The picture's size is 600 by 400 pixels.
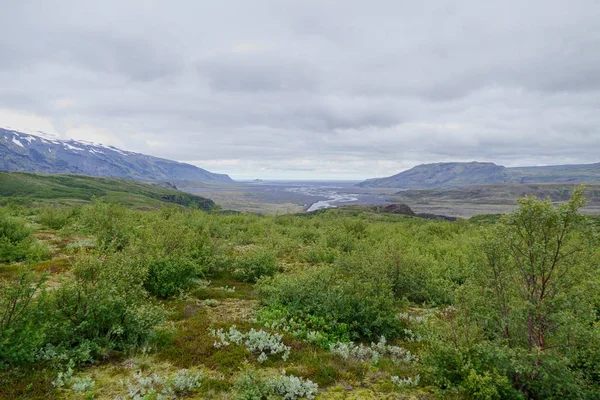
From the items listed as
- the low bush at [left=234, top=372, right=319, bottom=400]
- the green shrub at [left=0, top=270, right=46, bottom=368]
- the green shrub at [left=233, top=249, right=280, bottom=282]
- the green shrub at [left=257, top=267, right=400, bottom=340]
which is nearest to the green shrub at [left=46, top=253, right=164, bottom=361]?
the green shrub at [left=0, top=270, right=46, bottom=368]

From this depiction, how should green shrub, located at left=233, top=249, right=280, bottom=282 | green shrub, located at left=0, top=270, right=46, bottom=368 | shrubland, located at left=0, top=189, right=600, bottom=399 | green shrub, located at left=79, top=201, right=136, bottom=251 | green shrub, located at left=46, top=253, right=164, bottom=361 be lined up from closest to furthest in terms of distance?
shrubland, located at left=0, top=189, right=600, bottom=399, green shrub, located at left=0, top=270, right=46, bottom=368, green shrub, located at left=46, top=253, right=164, bottom=361, green shrub, located at left=233, top=249, right=280, bottom=282, green shrub, located at left=79, top=201, right=136, bottom=251

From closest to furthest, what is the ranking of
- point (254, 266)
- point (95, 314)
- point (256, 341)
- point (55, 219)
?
point (95, 314) < point (256, 341) < point (254, 266) < point (55, 219)

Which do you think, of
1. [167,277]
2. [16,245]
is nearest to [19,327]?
[167,277]

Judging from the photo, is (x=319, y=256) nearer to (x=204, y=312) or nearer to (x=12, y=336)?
(x=204, y=312)

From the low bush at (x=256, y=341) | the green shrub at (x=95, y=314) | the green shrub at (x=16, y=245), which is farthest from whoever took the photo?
the green shrub at (x=16, y=245)

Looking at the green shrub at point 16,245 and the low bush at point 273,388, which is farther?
the green shrub at point 16,245

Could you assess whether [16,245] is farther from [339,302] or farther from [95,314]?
[339,302]

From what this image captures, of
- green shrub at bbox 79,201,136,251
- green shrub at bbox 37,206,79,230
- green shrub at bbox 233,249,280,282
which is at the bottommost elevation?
green shrub at bbox 233,249,280,282

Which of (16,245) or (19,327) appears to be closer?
(19,327)

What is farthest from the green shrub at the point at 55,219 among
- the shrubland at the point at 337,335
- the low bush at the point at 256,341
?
the low bush at the point at 256,341

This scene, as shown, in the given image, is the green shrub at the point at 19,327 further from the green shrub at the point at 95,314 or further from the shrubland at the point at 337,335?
the green shrub at the point at 95,314

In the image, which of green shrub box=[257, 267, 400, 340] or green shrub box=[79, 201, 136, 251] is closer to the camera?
green shrub box=[257, 267, 400, 340]

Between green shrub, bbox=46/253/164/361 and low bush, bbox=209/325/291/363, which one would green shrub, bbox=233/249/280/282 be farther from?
green shrub, bbox=46/253/164/361

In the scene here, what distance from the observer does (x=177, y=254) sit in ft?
43.2
